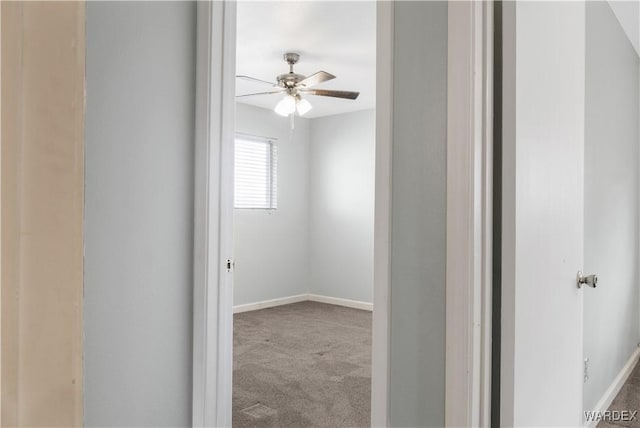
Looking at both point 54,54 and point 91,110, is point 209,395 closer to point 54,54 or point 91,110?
point 91,110

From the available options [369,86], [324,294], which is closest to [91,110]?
[369,86]

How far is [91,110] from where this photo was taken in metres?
1.35

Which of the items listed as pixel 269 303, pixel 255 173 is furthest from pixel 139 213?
pixel 269 303

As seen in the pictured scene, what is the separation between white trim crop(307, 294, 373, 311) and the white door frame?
4.28 m

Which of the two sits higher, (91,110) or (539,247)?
(91,110)

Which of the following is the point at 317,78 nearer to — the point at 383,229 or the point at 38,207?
Answer: the point at 383,229

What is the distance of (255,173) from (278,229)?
0.79m

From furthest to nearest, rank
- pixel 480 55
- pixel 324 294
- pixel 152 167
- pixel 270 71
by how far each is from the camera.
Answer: pixel 324 294 → pixel 270 71 → pixel 152 167 → pixel 480 55

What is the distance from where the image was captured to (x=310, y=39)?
138 inches

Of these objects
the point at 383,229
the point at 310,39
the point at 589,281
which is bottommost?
the point at 589,281

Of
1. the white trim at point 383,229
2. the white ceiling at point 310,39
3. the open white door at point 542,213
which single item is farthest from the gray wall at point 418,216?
the white ceiling at point 310,39

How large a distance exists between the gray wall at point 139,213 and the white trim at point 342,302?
4.35 m

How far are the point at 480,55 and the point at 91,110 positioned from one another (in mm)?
1068

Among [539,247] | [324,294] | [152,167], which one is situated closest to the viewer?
[539,247]
